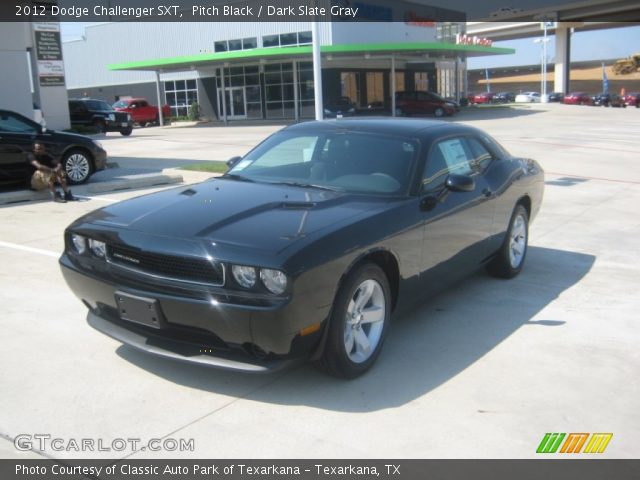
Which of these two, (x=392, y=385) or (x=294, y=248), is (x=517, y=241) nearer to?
(x=392, y=385)

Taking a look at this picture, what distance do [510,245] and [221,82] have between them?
4269 cm

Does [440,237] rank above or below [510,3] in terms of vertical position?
below

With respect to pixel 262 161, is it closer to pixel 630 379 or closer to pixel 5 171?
pixel 630 379

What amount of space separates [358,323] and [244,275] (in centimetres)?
89

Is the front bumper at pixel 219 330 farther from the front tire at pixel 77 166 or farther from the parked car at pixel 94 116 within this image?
the parked car at pixel 94 116

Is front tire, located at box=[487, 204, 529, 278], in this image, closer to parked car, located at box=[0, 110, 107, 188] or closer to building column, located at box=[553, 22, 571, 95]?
parked car, located at box=[0, 110, 107, 188]

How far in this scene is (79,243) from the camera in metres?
4.50

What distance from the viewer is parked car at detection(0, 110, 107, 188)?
37.3 ft

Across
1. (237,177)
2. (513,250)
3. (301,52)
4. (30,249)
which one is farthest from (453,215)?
(301,52)

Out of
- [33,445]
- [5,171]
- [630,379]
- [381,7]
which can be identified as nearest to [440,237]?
[630,379]

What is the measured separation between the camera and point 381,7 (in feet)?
145

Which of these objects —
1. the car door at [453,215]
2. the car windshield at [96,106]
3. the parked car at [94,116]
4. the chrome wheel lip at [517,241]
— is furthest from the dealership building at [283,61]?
the car door at [453,215]

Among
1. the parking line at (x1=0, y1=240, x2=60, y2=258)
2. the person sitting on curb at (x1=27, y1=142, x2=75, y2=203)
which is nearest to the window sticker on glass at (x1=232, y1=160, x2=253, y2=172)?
the parking line at (x1=0, y1=240, x2=60, y2=258)

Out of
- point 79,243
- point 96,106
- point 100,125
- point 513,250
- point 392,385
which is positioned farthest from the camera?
point 96,106
